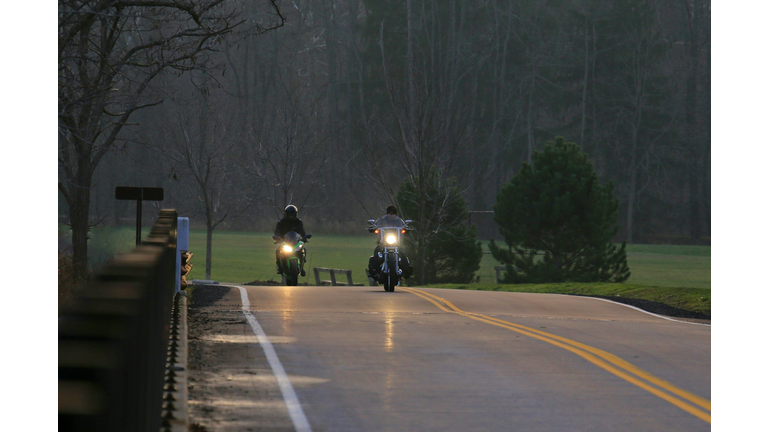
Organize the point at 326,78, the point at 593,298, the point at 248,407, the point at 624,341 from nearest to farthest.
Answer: the point at 248,407 → the point at 624,341 → the point at 593,298 → the point at 326,78

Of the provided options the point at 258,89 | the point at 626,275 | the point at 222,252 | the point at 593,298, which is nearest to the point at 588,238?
→ the point at 626,275

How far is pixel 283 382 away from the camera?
932 cm

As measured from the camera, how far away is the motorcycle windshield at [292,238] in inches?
837

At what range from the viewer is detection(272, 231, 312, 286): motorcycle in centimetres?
2138

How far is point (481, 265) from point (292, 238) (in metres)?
32.1

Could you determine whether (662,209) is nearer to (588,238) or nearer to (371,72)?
(371,72)

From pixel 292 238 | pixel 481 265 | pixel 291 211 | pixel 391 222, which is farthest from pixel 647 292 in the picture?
pixel 481 265

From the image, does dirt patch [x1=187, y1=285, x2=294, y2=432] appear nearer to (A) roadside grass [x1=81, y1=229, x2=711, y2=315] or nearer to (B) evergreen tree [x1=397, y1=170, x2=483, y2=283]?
(A) roadside grass [x1=81, y1=229, x2=711, y2=315]

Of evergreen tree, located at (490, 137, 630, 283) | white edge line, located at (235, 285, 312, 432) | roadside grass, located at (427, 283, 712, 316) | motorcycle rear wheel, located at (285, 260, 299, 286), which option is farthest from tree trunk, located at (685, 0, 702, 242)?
white edge line, located at (235, 285, 312, 432)

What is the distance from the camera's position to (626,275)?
33.8 metres

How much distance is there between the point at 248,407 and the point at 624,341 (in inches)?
259

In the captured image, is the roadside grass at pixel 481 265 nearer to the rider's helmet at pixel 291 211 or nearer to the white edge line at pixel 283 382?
the rider's helmet at pixel 291 211

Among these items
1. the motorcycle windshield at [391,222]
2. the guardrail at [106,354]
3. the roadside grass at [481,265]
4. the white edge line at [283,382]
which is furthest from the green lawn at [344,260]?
the guardrail at [106,354]

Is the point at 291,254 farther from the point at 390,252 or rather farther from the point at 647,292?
the point at 647,292
